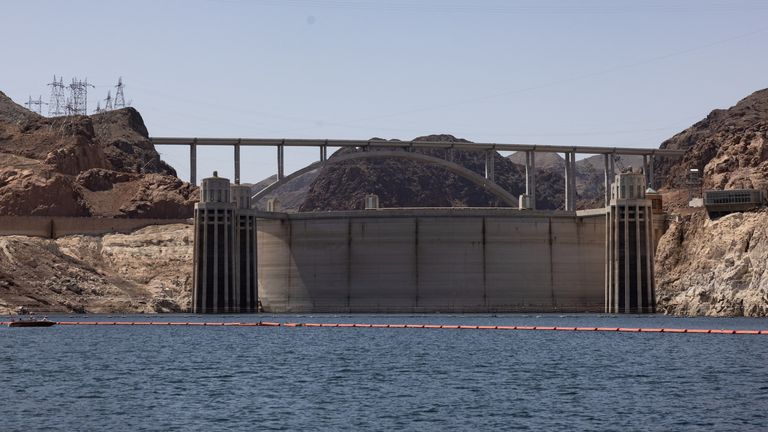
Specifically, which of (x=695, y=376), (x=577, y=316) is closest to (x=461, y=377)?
(x=695, y=376)

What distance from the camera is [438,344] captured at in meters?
107

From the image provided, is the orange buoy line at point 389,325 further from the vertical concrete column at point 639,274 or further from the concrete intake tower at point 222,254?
the vertical concrete column at point 639,274

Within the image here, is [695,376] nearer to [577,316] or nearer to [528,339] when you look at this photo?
[528,339]

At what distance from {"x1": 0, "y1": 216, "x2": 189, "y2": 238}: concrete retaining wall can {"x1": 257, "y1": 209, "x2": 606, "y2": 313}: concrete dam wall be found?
33.6 m

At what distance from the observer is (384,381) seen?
77438mm

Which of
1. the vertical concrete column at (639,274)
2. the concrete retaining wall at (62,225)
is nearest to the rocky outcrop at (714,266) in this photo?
the vertical concrete column at (639,274)

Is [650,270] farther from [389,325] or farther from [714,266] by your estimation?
[389,325]

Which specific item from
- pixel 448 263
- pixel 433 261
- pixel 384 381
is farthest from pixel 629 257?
pixel 384 381

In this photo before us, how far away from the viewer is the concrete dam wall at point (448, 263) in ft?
531

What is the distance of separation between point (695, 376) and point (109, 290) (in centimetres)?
10461

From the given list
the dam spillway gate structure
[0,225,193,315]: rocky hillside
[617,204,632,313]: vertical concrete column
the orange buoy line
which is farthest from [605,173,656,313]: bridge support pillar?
[0,225,193,315]: rocky hillside

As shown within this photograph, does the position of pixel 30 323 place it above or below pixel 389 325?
above

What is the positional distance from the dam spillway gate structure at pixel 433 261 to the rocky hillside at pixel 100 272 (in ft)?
42.3

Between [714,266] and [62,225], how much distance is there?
8139cm
